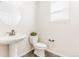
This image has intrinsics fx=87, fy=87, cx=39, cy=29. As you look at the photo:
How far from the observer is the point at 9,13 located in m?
1.61

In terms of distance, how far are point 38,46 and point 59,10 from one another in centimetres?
82

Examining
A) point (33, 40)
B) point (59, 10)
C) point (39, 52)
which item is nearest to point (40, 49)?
point (39, 52)

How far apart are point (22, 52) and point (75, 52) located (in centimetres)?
101

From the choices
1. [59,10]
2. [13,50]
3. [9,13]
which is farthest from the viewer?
[59,10]

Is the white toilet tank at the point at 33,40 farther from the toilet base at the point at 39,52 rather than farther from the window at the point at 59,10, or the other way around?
the window at the point at 59,10

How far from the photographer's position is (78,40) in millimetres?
1612

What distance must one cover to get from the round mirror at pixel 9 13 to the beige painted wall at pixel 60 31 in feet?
1.37

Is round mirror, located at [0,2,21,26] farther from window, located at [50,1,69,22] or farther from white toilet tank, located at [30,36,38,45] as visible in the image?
window, located at [50,1,69,22]

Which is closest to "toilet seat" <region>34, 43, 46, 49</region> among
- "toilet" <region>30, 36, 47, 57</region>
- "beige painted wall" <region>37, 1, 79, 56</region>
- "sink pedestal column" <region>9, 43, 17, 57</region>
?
"toilet" <region>30, 36, 47, 57</region>

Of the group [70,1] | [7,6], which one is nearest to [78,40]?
[70,1]

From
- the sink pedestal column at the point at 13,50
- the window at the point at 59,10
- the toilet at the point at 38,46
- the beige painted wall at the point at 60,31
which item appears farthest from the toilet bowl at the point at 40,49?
the window at the point at 59,10

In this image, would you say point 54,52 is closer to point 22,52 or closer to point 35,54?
point 35,54

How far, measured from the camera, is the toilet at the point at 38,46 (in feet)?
5.49

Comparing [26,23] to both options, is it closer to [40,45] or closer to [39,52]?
[40,45]
